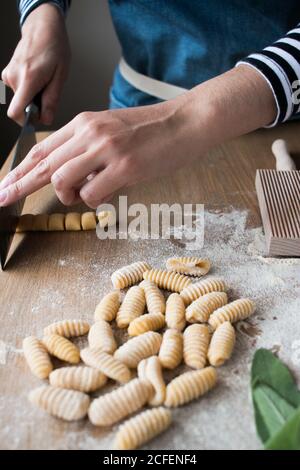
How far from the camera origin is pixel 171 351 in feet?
2.28

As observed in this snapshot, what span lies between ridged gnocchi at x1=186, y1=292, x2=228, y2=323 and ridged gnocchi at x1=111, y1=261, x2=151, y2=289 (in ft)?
0.38

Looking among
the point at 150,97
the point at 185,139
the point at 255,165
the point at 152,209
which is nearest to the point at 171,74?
the point at 150,97

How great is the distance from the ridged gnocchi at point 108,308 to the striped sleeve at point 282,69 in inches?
18.4

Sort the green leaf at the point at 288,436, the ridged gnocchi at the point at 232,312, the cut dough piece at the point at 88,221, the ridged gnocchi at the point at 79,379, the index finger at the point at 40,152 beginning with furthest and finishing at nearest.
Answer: the cut dough piece at the point at 88,221 → the index finger at the point at 40,152 → the ridged gnocchi at the point at 232,312 → the ridged gnocchi at the point at 79,379 → the green leaf at the point at 288,436

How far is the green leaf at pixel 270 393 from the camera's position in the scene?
2.00 ft

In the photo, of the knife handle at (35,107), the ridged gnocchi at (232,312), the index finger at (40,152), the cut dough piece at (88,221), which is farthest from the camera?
the knife handle at (35,107)

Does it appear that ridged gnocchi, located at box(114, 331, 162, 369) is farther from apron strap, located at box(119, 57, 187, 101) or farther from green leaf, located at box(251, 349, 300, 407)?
apron strap, located at box(119, 57, 187, 101)

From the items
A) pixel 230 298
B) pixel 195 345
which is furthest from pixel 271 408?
pixel 230 298

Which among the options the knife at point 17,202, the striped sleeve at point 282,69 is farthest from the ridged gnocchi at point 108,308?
the striped sleeve at point 282,69

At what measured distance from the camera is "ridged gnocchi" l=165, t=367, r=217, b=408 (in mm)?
641

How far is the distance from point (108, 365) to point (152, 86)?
0.87 m

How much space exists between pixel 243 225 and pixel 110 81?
1385mm

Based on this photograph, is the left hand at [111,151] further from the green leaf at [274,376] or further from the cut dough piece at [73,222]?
the green leaf at [274,376]

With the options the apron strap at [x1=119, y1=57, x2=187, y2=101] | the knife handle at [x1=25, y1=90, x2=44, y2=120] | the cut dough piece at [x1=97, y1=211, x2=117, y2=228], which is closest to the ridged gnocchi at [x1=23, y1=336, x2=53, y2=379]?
the cut dough piece at [x1=97, y1=211, x2=117, y2=228]
